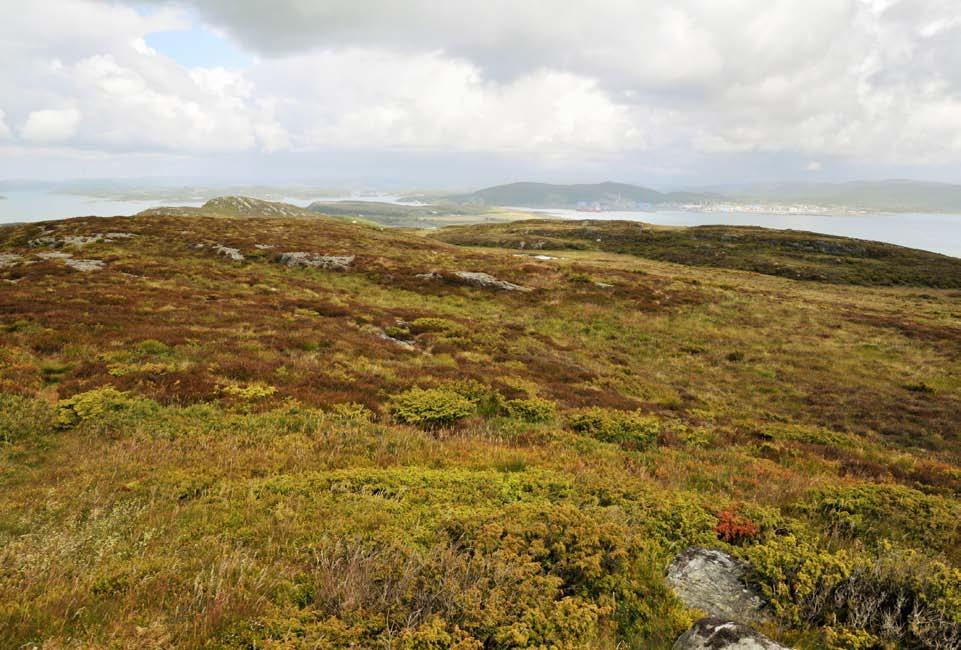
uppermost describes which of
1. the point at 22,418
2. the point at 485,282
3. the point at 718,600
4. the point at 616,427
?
the point at 485,282

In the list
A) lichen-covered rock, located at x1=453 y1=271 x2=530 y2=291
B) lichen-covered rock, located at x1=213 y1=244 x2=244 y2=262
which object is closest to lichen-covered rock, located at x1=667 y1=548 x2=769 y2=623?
lichen-covered rock, located at x1=453 y1=271 x2=530 y2=291

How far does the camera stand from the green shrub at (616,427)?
1349 cm

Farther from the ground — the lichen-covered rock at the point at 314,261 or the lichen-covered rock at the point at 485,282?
the lichen-covered rock at the point at 314,261

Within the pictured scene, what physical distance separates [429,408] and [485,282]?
101 ft

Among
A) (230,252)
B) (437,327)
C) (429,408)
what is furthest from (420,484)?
(230,252)

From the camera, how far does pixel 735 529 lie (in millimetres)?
7707

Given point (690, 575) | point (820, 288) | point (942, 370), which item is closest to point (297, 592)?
point (690, 575)

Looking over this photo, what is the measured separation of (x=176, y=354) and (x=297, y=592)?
13.7 meters

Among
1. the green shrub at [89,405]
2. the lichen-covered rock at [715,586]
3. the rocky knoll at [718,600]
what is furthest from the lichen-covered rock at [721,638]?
the green shrub at [89,405]

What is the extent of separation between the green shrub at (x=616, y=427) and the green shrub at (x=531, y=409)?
66cm

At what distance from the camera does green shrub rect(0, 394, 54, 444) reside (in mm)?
9883

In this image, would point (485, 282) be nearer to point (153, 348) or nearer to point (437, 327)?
point (437, 327)

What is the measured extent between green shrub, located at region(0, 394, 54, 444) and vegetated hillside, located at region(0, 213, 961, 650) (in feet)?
0.22

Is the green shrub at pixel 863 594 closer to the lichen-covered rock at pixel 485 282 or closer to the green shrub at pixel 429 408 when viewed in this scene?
the green shrub at pixel 429 408
